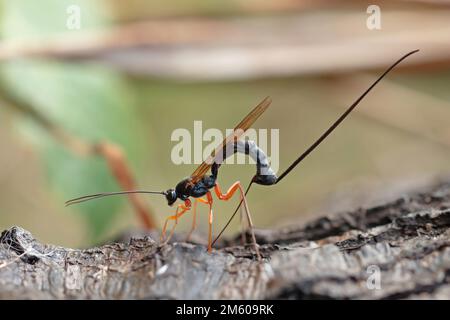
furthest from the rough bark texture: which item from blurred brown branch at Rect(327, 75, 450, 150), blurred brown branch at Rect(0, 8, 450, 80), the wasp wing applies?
blurred brown branch at Rect(327, 75, 450, 150)

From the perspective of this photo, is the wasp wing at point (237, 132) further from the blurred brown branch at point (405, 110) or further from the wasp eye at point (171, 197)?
the blurred brown branch at point (405, 110)

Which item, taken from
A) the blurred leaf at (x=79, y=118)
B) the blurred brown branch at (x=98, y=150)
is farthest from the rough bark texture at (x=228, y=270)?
the blurred leaf at (x=79, y=118)

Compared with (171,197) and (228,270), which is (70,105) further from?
(228,270)

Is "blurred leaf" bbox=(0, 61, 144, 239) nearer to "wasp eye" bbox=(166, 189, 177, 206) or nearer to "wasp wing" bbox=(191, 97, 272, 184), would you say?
"wasp eye" bbox=(166, 189, 177, 206)

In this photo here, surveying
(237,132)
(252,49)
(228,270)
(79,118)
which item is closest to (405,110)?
(252,49)

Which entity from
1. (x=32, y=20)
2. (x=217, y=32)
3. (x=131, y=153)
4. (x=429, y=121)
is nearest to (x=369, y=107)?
(x=429, y=121)
